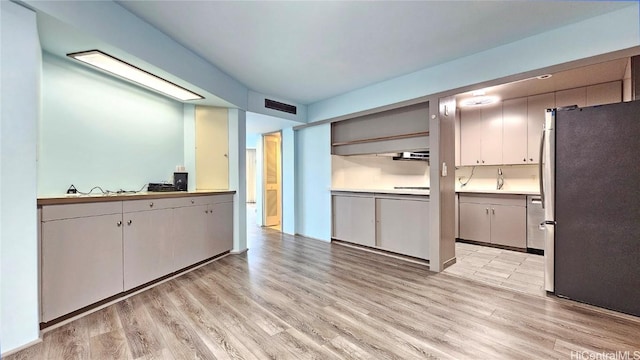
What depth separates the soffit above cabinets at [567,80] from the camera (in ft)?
9.81

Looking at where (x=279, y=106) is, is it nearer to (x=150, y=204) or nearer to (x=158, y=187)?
(x=158, y=187)

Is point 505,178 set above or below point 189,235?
above

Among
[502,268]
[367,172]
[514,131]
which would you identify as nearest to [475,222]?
[502,268]

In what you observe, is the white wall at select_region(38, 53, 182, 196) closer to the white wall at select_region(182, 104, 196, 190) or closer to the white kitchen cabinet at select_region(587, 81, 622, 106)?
the white wall at select_region(182, 104, 196, 190)

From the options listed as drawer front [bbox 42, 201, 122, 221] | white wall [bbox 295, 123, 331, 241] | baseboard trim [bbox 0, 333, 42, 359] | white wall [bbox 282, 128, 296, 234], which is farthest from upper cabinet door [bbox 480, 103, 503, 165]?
baseboard trim [bbox 0, 333, 42, 359]

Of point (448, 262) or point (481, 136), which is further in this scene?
point (481, 136)

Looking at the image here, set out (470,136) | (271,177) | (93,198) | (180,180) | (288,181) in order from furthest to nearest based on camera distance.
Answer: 1. (271,177)
2. (288,181)
3. (470,136)
4. (180,180)
5. (93,198)

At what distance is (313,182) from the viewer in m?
5.05

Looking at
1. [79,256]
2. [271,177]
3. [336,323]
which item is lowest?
[336,323]

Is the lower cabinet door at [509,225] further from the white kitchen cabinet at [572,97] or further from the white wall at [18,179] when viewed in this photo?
the white wall at [18,179]

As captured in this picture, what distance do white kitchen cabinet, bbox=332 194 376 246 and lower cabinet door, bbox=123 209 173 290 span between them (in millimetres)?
2561

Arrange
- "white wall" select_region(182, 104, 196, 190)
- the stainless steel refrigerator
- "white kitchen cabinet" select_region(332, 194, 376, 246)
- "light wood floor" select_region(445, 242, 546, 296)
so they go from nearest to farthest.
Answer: the stainless steel refrigerator < "light wood floor" select_region(445, 242, 546, 296) < "white wall" select_region(182, 104, 196, 190) < "white kitchen cabinet" select_region(332, 194, 376, 246)

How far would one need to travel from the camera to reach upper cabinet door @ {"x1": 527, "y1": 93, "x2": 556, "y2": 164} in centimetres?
399

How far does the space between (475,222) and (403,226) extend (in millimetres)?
1585
